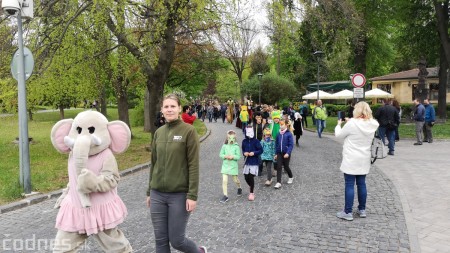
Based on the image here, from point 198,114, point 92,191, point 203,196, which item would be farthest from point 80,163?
point 198,114

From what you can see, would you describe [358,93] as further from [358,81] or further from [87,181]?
[87,181]

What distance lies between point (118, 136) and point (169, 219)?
3.45 ft

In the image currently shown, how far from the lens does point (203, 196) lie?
7.50 metres

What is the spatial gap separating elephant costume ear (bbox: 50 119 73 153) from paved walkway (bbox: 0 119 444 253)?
67.5 inches

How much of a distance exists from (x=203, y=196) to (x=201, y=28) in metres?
6.47

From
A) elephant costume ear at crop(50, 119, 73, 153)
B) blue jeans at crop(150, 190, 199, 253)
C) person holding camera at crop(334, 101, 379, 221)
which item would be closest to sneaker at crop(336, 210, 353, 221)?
person holding camera at crop(334, 101, 379, 221)

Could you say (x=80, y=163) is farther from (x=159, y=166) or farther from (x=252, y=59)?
(x=252, y=59)

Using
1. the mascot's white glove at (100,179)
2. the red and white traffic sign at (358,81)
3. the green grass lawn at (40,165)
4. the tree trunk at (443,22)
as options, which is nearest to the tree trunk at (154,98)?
the green grass lawn at (40,165)

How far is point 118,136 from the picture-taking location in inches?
155

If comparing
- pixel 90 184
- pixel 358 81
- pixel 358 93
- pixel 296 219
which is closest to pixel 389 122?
pixel 358 93

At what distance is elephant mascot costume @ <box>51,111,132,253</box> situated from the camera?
11.8 feet

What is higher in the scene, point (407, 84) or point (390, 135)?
point (407, 84)

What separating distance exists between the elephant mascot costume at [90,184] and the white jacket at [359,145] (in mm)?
3656

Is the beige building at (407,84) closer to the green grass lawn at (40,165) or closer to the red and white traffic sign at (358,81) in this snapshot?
the red and white traffic sign at (358,81)
